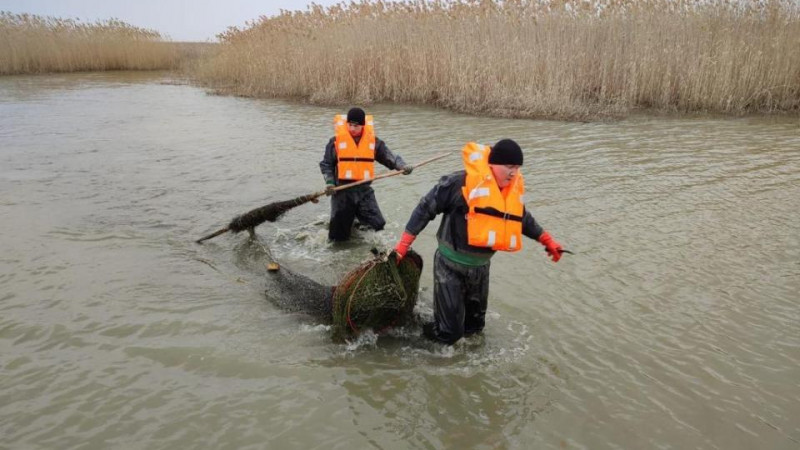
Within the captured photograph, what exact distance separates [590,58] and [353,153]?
401 inches

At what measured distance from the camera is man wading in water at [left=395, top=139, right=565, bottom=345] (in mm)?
3869

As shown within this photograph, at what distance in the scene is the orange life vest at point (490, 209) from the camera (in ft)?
12.7

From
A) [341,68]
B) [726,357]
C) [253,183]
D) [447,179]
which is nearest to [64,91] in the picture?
[341,68]

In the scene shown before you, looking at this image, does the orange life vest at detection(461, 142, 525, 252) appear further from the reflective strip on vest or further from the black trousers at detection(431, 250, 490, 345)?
the black trousers at detection(431, 250, 490, 345)

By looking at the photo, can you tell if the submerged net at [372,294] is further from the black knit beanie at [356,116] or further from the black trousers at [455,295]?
the black knit beanie at [356,116]

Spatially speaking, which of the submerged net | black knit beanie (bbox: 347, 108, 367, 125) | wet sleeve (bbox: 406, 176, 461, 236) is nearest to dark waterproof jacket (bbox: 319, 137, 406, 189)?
black knit beanie (bbox: 347, 108, 367, 125)

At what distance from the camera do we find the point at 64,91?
19734mm

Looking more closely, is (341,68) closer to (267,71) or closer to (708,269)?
(267,71)

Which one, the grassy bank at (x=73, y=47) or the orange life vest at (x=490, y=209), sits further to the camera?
the grassy bank at (x=73, y=47)

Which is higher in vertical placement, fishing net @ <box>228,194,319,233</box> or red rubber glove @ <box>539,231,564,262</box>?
red rubber glove @ <box>539,231,564,262</box>

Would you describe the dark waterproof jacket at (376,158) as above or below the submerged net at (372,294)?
above

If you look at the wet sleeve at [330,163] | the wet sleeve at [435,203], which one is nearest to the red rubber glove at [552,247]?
the wet sleeve at [435,203]

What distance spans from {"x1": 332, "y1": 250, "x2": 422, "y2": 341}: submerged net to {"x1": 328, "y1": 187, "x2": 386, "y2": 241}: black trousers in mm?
2210

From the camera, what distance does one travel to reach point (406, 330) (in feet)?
15.6
